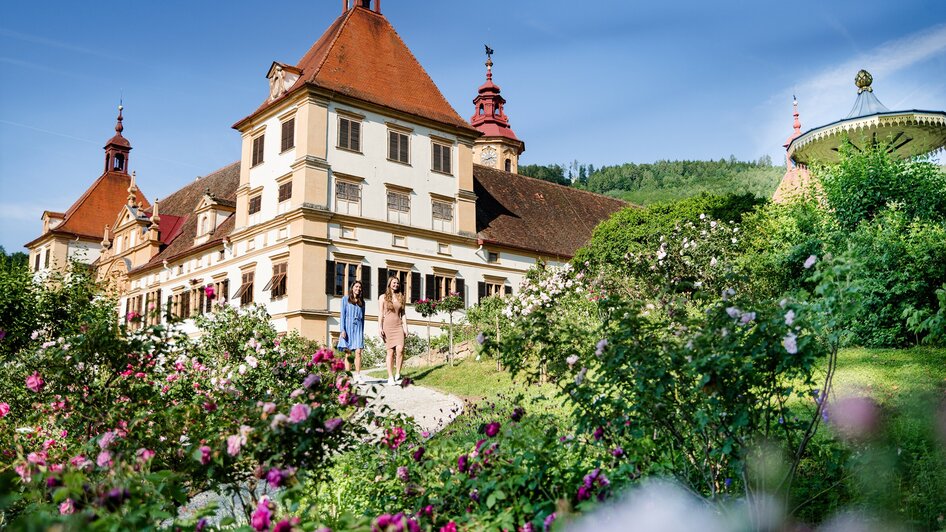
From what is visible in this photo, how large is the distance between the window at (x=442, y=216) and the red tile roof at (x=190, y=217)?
900 centimetres

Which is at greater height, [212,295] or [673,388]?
[212,295]

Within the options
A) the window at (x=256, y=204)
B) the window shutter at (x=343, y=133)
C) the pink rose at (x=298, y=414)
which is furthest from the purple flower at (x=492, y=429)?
the window at (x=256, y=204)

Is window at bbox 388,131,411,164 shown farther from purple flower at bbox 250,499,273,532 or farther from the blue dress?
purple flower at bbox 250,499,273,532

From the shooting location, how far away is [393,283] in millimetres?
15430

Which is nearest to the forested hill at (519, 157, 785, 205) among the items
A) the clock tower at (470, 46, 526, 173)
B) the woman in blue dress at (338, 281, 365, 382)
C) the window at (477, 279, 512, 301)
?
the clock tower at (470, 46, 526, 173)

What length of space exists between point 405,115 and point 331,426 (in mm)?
28066

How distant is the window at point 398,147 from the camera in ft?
103

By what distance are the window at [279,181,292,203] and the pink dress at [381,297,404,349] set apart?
15.1 m

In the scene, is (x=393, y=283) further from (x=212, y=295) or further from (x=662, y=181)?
(x=662, y=181)

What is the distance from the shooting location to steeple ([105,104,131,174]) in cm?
6034

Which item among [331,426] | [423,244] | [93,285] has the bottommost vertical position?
[331,426]

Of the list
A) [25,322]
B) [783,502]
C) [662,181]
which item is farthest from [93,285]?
[662,181]

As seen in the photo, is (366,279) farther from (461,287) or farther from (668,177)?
(668,177)

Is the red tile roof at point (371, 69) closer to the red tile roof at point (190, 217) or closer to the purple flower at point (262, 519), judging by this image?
the red tile roof at point (190, 217)
